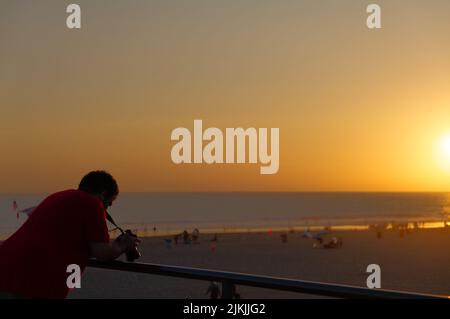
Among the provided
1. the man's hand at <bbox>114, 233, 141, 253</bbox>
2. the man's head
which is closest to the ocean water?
the man's hand at <bbox>114, 233, 141, 253</bbox>

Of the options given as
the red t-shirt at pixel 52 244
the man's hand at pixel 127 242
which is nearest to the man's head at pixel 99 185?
the red t-shirt at pixel 52 244

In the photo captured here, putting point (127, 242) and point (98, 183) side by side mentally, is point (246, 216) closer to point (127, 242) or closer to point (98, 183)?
point (127, 242)

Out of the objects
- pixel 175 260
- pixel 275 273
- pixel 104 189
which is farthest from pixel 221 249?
pixel 104 189

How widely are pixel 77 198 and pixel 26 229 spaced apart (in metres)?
0.32

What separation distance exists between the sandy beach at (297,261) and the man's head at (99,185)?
1281 cm

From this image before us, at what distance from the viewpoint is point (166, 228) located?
219 ft

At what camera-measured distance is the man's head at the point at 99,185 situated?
345 cm

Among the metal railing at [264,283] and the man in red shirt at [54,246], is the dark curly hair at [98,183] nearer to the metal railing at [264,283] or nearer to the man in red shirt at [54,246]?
the man in red shirt at [54,246]

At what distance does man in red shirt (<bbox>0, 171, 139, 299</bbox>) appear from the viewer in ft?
10.4

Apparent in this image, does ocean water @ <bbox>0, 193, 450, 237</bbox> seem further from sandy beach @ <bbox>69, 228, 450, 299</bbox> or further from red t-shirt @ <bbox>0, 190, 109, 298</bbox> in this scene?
red t-shirt @ <bbox>0, 190, 109, 298</bbox>

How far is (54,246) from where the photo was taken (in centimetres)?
323
